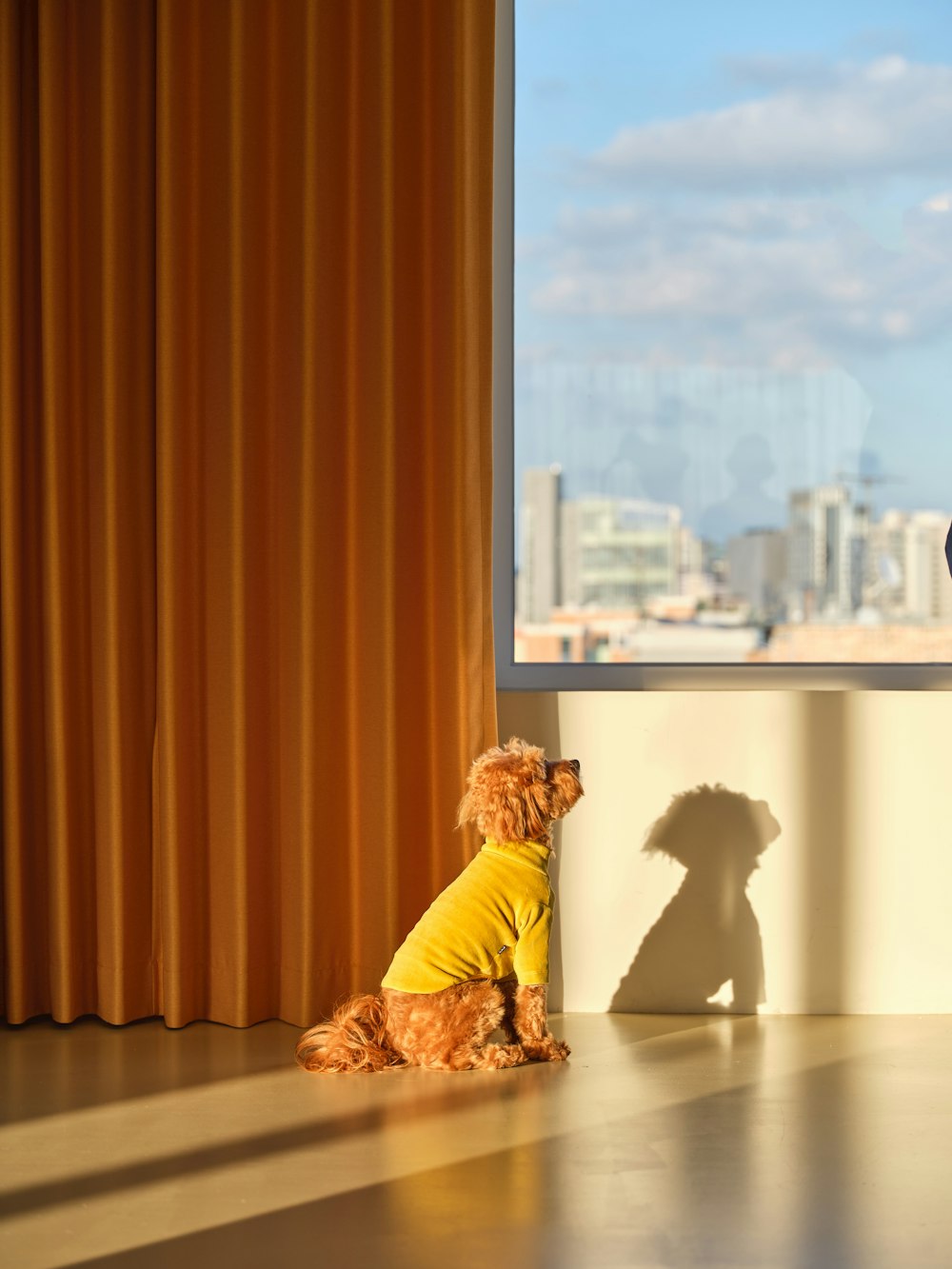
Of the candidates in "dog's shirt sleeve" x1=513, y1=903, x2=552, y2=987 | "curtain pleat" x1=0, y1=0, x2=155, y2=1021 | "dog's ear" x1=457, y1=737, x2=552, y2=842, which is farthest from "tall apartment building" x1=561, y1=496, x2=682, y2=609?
"curtain pleat" x1=0, y1=0, x2=155, y2=1021

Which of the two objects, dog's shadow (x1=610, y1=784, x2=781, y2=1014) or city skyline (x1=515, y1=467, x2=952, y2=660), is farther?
city skyline (x1=515, y1=467, x2=952, y2=660)

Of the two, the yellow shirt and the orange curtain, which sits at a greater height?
the orange curtain

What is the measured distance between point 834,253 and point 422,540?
109 centimetres

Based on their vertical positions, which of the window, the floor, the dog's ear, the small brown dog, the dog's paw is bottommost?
the floor

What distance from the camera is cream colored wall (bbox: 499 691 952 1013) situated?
2.57 m

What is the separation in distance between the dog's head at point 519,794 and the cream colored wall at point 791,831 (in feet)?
1.02

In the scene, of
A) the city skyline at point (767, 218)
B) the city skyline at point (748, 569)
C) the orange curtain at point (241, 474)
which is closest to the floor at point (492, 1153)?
the orange curtain at point (241, 474)

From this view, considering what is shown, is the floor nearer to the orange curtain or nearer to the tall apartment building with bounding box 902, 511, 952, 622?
the orange curtain

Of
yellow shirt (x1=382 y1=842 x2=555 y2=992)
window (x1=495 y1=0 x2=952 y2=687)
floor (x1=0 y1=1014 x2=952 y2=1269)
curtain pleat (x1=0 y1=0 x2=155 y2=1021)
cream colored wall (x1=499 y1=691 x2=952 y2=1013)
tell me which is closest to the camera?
floor (x1=0 y1=1014 x2=952 y2=1269)

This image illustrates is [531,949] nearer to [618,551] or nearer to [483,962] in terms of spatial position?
[483,962]

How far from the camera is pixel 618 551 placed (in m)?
2.73

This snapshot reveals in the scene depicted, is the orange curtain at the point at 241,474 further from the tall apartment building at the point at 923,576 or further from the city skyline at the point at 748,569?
the tall apartment building at the point at 923,576

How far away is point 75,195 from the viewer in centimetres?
250

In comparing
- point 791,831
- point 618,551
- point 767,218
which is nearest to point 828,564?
point 618,551
